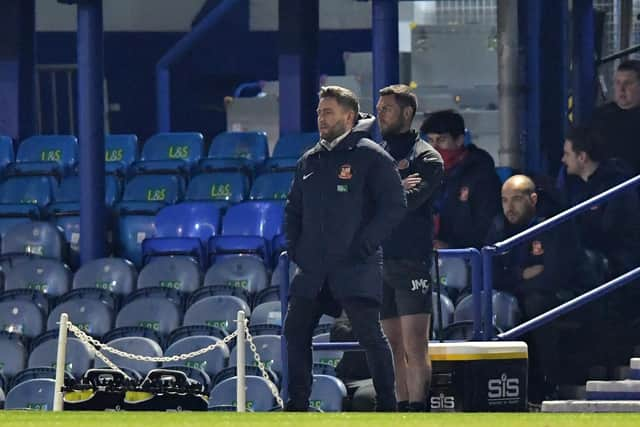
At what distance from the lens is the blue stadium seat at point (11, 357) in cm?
1497

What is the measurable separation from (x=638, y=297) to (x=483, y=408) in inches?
61.2

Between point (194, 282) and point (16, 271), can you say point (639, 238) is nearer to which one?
point (194, 282)

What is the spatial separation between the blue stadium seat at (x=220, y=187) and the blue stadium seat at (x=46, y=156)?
1.60m

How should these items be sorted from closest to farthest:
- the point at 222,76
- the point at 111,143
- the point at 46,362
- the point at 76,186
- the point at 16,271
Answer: the point at 46,362, the point at 16,271, the point at 76,186, the point at 111,143, the point at 222,76

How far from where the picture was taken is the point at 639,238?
12047 mm

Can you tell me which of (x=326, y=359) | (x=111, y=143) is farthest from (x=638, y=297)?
(x=111, y=143)

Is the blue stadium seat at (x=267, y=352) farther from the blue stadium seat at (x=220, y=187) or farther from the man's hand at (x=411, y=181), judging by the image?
the blue stadium seat at (x=220, y=187)

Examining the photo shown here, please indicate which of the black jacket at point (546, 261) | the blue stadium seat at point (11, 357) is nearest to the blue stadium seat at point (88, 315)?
the blue stadium seat at point (11, 357)

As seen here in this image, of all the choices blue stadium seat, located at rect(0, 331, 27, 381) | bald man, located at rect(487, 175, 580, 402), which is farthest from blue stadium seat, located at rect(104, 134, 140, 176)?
bald man, located at rect(487, 175, 580, 402)

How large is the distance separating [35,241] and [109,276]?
4.35 ft

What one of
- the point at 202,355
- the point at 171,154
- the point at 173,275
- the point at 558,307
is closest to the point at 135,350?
the point at 202,355

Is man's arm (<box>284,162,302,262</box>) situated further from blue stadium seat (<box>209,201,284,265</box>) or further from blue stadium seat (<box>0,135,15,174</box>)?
blue stadium seat (<box>0,135,15,174</box>)

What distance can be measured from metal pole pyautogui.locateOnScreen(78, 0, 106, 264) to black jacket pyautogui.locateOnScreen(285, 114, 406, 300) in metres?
6.80

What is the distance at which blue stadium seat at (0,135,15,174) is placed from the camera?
19.2 meters
